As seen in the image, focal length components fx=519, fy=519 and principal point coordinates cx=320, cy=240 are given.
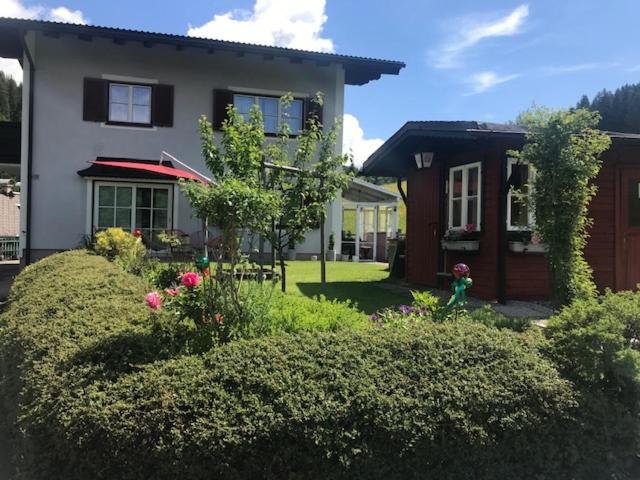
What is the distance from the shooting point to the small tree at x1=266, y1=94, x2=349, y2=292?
5.59 m

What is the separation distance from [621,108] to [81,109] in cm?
3291

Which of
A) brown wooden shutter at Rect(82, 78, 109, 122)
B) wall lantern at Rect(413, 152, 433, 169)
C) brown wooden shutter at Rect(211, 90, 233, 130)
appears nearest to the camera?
wall lantern at Rect(413, 152, 433, 169)

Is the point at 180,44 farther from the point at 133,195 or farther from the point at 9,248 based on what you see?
the point at 9,248

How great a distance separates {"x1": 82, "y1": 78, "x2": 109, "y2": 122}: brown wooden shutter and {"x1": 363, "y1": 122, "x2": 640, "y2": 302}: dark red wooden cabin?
958 centimetres

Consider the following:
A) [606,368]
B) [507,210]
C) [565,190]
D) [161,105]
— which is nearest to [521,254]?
[507,210]

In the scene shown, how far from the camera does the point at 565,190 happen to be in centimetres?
560

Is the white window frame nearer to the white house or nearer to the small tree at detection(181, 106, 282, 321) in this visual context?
the white house

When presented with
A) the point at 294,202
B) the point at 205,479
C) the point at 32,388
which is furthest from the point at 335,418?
the point at 294,202

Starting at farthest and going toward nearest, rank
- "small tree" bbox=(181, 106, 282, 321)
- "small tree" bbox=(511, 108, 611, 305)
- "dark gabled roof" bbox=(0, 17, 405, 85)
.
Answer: "dark gabled roof" bbox=(0, 17, 405, 85) < "small tree" bbox=(511, 108, 611, 305) < "small tree" bbox=(181, 106, 282, 321)

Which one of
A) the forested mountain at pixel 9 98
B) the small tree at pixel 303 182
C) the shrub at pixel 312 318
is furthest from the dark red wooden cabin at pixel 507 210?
the forested mountain at pixel 9 98

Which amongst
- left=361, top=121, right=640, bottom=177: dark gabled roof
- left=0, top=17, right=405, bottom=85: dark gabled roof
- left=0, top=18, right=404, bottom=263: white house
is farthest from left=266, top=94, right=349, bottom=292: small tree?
left=0, top=17, right=405, bottom=85: dark gabled roof

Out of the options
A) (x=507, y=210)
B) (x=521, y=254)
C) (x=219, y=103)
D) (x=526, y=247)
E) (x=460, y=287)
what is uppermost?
(x=219, y=103)

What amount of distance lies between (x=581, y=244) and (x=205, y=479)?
190 inches

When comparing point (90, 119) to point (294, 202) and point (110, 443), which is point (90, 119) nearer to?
point (294, 202)
